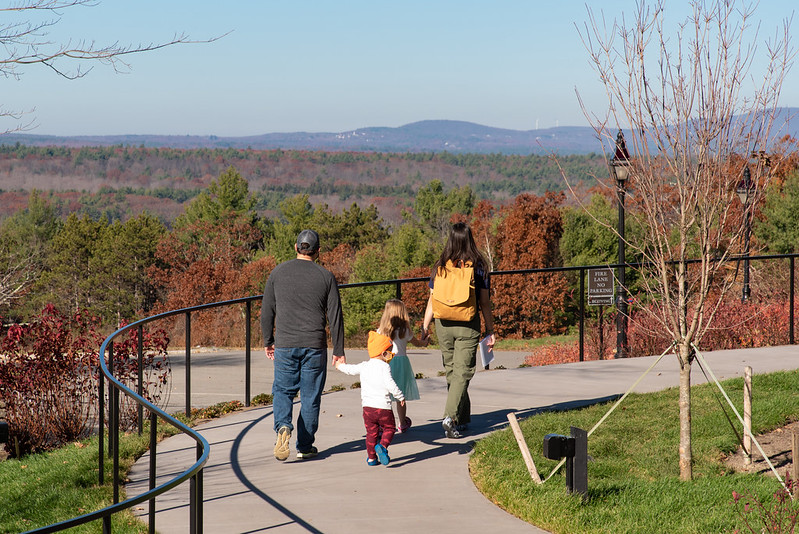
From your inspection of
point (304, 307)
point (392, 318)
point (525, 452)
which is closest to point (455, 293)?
point (392, 318)

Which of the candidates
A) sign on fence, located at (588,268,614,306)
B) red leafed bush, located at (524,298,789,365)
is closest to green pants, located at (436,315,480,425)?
red leafed bush, located at (524,298,789,365)

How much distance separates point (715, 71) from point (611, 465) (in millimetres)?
3011

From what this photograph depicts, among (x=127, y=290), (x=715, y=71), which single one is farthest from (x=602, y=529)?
(x=127, y=290)

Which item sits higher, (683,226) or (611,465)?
(683,226)

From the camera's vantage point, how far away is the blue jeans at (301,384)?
660cm

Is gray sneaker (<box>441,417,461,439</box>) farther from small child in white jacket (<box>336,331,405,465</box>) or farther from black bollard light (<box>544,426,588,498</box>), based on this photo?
black bollard light (<box>544,426,588,498</box>)

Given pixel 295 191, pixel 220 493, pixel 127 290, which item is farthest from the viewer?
pixel 295 191

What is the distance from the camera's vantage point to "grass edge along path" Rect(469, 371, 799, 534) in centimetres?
530

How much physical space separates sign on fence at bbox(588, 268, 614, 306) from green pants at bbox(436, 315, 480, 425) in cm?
738

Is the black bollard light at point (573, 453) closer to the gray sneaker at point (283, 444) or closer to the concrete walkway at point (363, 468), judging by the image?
the concrete walkway at point (363, 468)

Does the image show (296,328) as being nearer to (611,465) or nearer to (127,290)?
(611,465)

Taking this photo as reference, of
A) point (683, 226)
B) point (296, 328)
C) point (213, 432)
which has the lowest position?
point (213, 432)

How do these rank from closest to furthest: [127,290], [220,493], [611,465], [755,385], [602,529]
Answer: [602,529] < [220,493] < [611,465] < [755,385] < [127,290]

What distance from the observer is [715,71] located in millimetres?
6105
